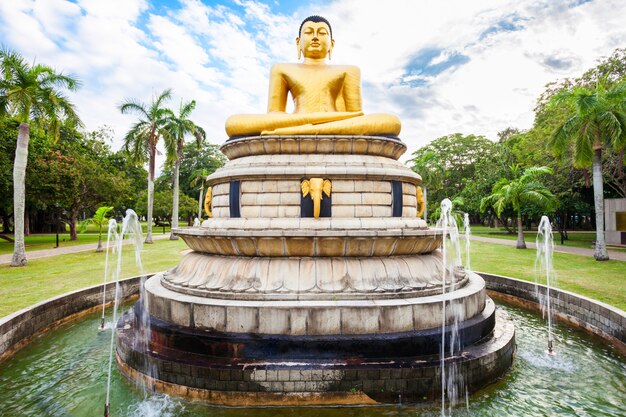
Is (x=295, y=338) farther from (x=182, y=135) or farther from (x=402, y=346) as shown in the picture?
(x=182, y=135)

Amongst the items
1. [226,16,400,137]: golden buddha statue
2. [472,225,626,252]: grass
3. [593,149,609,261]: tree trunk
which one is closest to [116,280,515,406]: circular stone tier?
[226,16,400,137]: golden buddha statue

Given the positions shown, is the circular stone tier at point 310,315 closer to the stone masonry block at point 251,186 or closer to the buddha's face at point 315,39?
the stone masonry block at point 251,186

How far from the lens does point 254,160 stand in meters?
8.86

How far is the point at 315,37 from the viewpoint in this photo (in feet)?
36.7

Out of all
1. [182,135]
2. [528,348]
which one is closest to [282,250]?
[528,348]

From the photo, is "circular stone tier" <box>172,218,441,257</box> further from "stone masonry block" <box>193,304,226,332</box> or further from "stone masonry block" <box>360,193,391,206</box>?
"stone masonry block" <box>193,304,226,332</box>

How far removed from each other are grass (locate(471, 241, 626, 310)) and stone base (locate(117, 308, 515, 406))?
7.10m

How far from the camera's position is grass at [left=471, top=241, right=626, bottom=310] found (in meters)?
10.9

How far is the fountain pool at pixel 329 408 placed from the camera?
5.46m

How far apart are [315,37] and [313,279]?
7996 mm

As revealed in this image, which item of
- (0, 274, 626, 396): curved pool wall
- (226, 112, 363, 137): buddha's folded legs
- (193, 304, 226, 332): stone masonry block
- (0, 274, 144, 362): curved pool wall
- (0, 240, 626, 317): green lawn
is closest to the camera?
(193, 304, 226, 332): stone masonry block

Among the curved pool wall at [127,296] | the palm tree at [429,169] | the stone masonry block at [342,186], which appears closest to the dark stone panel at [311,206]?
the stone masonry block at [342,186]

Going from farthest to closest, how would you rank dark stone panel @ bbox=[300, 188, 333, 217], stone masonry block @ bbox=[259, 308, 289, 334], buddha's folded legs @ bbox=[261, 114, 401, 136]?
1. buddha's folded legs @ bbox=[261, 114, 401, 136]
2. dark stone panel @ bbox=[300, 188, 333, 217]
3. stone masonry block @ bbox=[259, 308, 289, 334]

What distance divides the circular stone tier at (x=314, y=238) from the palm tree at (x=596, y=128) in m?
14.6
